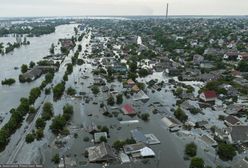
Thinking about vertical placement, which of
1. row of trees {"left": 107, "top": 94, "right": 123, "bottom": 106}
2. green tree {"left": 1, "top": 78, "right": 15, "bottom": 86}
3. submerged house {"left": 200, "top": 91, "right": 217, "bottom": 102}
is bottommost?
green tree {"left": 1, "top": 78, "right": 15, "bottom": 86}

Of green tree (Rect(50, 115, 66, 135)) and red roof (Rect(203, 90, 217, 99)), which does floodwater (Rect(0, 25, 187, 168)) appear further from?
red roof (Rect(203, 90, 217, 99))

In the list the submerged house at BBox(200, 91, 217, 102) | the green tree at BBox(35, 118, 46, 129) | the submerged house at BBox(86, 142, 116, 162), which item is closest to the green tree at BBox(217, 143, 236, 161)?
the submerged house at BBox(86, 142, 116, 162)

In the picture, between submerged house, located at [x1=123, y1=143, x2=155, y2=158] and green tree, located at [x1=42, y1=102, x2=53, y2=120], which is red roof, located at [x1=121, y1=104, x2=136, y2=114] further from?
submerged house, located at [x1=123, y1=143, x2=155, y2=158]

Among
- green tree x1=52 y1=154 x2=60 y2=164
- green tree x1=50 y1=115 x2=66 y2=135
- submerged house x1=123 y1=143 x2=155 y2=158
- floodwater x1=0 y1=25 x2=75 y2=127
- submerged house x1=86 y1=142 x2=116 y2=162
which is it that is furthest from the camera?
floodwater x1=0 y1=25 x2=75 y2=127

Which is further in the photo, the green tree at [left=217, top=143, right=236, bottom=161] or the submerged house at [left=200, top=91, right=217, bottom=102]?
the submerged house at [left=200, top=91, right=217, bottom=102]

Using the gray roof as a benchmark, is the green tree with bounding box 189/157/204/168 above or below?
above

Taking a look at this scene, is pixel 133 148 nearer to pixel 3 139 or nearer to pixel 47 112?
pixel 3 139

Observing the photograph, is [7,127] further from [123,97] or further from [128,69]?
[128,69]

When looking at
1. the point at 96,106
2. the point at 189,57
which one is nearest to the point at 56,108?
the point at 96,106

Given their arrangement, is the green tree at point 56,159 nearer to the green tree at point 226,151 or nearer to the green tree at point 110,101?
the green tree at point 226,151

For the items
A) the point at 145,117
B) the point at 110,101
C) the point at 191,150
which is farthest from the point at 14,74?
the point at 191,150

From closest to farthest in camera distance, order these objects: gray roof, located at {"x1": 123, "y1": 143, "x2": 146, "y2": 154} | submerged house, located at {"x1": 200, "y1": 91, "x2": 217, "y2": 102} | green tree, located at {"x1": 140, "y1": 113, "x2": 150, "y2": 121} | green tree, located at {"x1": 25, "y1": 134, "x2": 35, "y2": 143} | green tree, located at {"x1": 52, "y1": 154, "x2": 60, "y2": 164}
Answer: green tree, located at {"x1": 52, "y1": 154, "x2": 60, "y2": 164}
gray roof, located at {"x1": 123, "y1": 143, "x2": 146, "y2": 154}
green tree, located at {"x1": 25, "y1": 134, "x2": 35, "y2": 143}
green tree, located at {"x1": 140, "y1": 113, "x2": 150, "y2": 121}
submerged house, located at {"x1": 200, "y1": 91, "x2": 217, "y2": 102}
